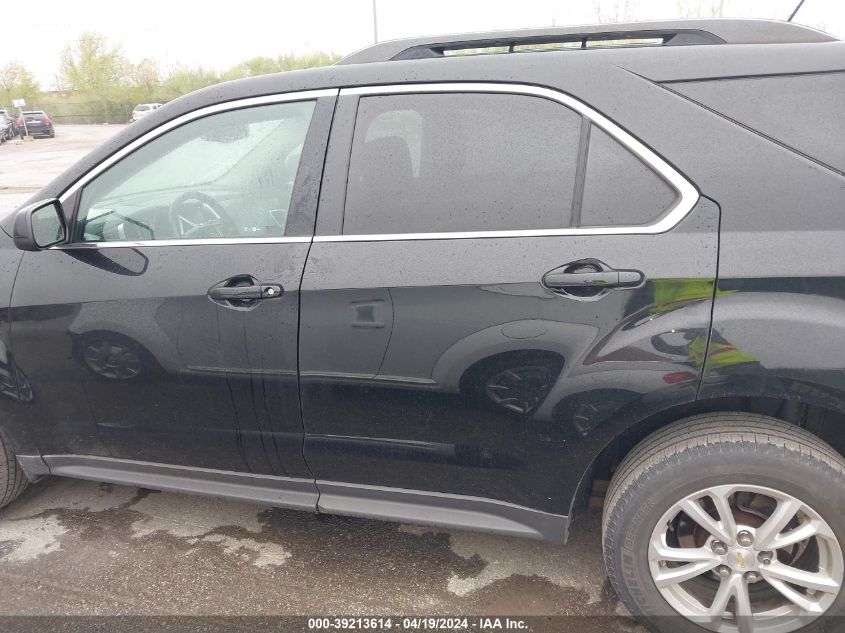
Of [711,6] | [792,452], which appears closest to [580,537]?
[792,452]

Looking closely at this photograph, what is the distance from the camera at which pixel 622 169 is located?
5.87 ft

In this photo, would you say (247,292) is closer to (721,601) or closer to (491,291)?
(491,291)

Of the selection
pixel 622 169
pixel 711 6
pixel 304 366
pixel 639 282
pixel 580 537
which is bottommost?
pixel 580 537

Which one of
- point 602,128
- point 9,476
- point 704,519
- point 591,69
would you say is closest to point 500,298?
point 602,128

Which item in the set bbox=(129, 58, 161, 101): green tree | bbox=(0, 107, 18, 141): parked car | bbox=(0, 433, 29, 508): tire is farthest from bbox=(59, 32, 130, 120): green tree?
bbox=(0, 433, 29, 508): tire

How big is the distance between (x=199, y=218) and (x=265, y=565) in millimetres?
1343

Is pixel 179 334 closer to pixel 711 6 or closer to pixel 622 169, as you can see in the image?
pixel 622 169

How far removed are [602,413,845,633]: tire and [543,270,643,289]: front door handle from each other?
1.55 ft

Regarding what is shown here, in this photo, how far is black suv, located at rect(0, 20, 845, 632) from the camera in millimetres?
1699

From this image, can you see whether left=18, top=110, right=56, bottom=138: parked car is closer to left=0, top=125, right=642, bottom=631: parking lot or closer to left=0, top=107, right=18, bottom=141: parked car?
left=0, top=107, right=18, bottom=141: parked car

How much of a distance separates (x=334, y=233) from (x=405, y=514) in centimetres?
98

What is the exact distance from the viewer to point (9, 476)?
2600 mm

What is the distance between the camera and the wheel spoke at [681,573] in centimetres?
185

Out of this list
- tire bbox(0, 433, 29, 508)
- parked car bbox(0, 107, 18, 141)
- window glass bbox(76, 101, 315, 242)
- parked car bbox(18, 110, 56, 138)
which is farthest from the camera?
parked car bbox(18, 110, 56, 138)
